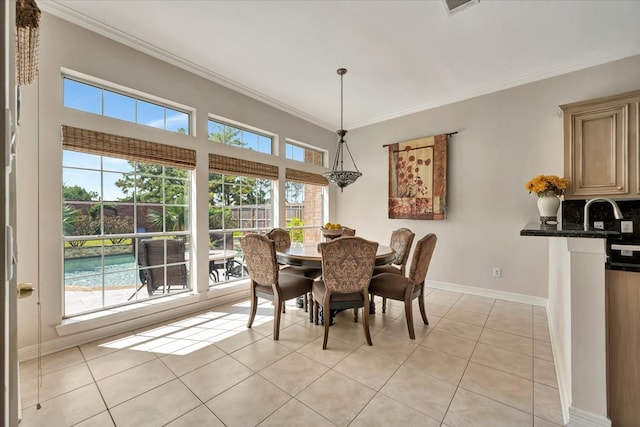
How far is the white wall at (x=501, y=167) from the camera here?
3.24m

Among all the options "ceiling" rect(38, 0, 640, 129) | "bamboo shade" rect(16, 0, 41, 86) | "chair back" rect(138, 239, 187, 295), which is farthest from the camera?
"chair back" rect(138, 239, 187, 295)

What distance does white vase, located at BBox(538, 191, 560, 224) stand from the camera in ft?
8.76

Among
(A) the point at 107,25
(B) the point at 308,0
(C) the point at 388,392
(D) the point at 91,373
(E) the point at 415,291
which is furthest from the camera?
(E) the point at 415,291

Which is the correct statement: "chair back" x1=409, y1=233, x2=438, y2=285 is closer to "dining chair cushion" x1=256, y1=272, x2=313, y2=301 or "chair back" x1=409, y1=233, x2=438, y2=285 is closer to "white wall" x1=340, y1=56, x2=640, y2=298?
"dining chair cushion" x1=256, y1=272, x2=313, y2=301

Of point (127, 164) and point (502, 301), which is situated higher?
point (127, 164)

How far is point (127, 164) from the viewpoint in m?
2.81

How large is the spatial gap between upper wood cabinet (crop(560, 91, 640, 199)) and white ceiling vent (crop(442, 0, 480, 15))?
5.20ft

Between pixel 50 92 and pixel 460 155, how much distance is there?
4.68m

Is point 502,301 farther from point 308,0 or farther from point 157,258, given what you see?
point 157,258

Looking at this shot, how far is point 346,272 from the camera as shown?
2.35 m

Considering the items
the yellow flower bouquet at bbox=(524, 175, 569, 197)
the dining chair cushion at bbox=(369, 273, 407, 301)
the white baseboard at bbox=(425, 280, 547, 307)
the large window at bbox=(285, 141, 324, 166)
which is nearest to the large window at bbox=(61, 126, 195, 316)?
the large window at bbox=(285, 141, 324, 166)

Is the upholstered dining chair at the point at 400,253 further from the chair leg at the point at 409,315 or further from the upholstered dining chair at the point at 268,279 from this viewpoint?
the upholstered dining chair at the point at 268,279

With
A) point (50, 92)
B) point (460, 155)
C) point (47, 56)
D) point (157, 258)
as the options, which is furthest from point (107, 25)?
point (460, 155)

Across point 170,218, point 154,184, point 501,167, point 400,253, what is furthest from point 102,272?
point 501,167
